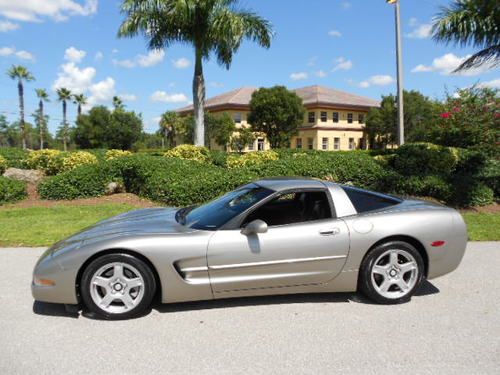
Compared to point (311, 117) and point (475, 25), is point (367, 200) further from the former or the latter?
point (311, 117)

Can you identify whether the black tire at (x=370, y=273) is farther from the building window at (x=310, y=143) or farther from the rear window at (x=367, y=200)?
the building window at (x=310, y=143)

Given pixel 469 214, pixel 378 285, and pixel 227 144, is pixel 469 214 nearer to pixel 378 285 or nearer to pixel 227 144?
pixel 378 285

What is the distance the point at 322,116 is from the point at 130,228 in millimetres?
43829

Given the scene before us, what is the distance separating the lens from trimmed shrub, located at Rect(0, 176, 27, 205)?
10852 millimetres

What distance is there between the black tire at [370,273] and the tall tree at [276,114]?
32.8 m

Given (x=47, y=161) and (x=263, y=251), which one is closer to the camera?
(x=263, y=251)

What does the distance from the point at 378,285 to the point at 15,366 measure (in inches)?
125

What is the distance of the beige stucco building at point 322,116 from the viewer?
45.6m

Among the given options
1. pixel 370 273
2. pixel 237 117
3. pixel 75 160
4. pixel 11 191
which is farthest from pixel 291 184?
pixel 237 117

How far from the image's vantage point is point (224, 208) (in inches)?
173

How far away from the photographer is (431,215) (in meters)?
4.35

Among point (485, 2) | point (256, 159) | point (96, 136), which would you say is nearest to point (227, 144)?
point (96, 136)

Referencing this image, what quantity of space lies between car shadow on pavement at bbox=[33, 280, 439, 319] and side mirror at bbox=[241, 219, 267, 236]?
2.55 feet

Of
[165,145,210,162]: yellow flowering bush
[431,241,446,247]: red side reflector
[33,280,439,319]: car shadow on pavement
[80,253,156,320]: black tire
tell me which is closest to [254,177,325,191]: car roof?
[33,280,439,319]: car shadow on pavement
